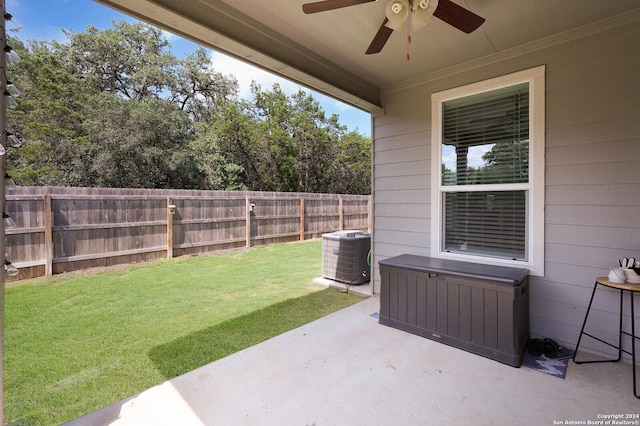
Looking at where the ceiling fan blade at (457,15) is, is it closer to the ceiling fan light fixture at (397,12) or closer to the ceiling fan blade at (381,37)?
the ceiling fan light fixture at (397,12)

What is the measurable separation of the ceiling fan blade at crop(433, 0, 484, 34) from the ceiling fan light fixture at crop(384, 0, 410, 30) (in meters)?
0.18

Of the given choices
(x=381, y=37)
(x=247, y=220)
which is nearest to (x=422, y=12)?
(x=381, y=37)

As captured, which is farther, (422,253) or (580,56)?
(422,253)

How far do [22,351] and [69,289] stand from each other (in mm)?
1848

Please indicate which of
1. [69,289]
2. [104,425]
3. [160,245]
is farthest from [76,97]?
[104,425]

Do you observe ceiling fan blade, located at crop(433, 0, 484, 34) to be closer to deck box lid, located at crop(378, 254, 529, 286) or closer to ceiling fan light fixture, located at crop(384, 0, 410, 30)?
ceiling fan light fixture, located at crop(384, 0, 410, 30)

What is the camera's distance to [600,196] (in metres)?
2.41

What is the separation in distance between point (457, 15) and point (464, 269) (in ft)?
6.20

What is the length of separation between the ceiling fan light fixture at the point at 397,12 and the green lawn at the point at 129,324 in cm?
266

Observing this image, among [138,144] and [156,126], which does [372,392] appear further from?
[156,126]

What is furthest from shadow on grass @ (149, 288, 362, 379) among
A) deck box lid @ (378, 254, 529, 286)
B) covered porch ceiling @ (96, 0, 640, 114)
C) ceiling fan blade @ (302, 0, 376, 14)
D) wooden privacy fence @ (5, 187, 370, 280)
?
ceiling fan blade @ (302, 0, 376, 14)

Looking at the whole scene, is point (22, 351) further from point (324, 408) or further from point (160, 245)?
point (160, 245)

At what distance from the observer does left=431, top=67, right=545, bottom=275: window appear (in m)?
2.69

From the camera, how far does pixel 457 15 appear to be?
6.00ft
